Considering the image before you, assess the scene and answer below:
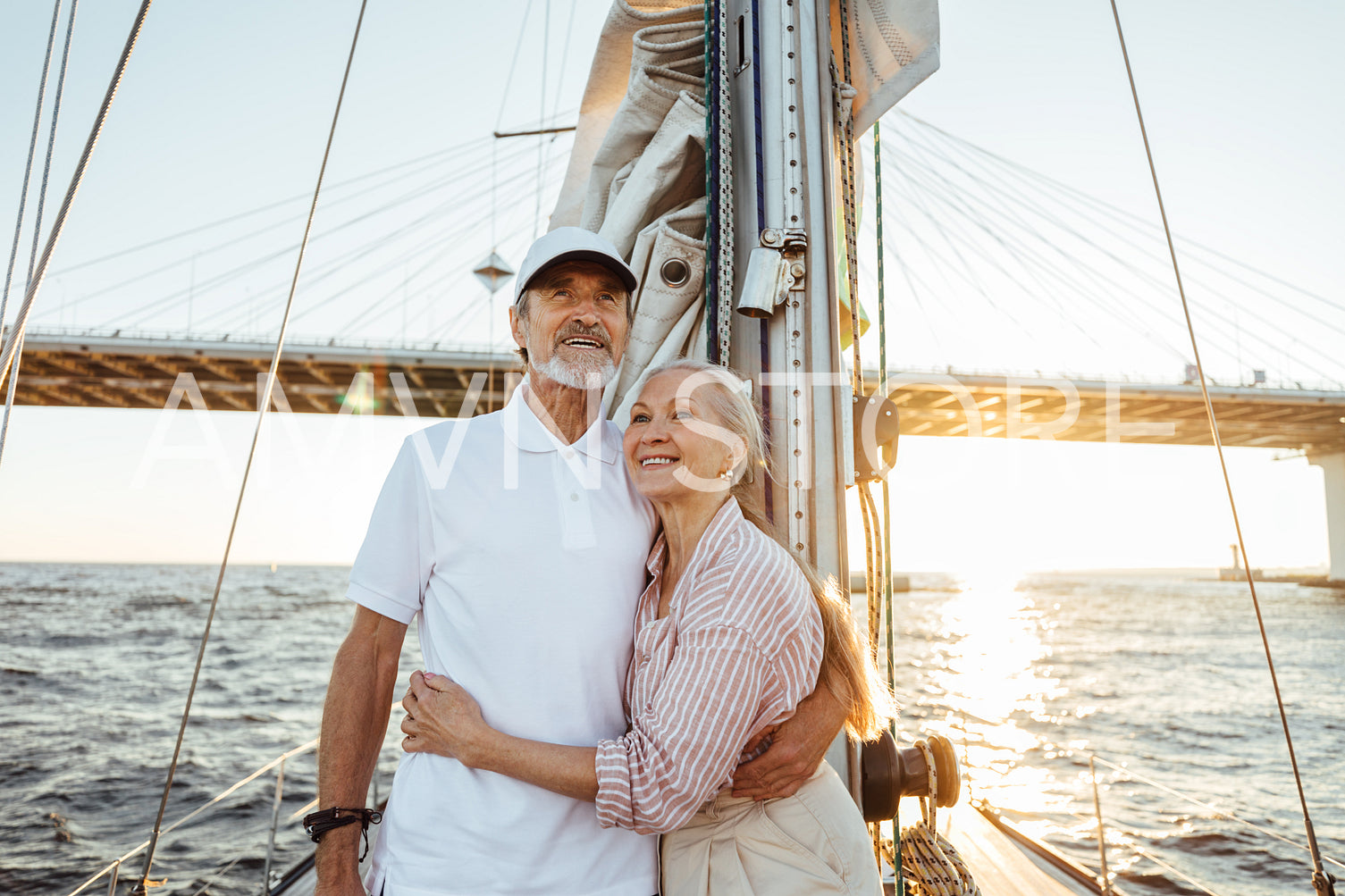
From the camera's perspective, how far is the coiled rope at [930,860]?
1.54m

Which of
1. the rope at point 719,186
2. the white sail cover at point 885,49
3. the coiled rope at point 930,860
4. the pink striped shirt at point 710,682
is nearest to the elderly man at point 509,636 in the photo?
the pink striped shirt at point 710,682

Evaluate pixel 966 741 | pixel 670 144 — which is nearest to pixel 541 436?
pixel 670 144

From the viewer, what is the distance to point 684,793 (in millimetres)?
1053

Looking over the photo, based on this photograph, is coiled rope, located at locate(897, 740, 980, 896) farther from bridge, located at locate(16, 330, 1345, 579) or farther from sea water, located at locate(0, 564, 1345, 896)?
bridge, located at locate(16, 330, 1345, 579)

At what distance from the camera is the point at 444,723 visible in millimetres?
1189

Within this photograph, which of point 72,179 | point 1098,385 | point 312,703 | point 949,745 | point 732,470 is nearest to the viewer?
point 732,470

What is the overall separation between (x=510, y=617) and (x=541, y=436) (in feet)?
1.14

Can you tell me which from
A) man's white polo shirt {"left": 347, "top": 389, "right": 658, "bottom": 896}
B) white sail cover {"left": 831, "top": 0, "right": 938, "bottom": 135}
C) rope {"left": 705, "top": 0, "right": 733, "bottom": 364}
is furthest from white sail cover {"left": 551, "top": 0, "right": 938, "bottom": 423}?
Answer: man's white polo shirt {"left": 347, "top": 389, "right": 658, "bottom": 896}

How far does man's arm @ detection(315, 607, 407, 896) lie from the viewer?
1.25 metres

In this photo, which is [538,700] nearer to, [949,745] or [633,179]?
[949,745]

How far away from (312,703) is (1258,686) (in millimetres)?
21527

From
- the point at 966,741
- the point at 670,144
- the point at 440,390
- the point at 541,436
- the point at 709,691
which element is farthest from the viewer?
the point at 440,390

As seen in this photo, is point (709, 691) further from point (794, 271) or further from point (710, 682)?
point (794, 271)

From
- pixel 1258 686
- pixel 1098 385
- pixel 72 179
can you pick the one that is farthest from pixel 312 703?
pixel 1258 686
